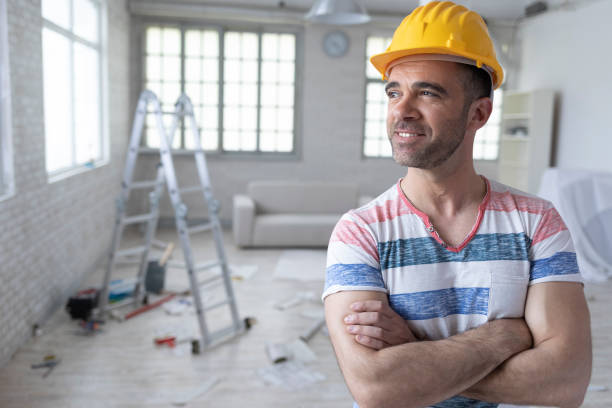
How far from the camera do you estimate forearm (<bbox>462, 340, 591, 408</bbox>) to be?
4.04 ft

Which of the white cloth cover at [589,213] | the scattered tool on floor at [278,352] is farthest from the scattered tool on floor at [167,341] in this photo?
the white cloth cover at [589,213]

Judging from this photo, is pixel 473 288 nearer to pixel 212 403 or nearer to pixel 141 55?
pixel 212 403

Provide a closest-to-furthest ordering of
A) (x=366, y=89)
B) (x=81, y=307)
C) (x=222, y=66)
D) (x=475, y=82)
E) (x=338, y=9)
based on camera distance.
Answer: (x=475, y=82) → (x=81, y=307) → (x=338, y=9) → (x=222, y=66) → (x=366, y=89)

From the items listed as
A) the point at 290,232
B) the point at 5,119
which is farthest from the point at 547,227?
the point at 290,232

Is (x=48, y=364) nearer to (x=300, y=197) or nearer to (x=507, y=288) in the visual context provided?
(x=507, y=288)

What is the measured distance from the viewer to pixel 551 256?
1267 millimetres

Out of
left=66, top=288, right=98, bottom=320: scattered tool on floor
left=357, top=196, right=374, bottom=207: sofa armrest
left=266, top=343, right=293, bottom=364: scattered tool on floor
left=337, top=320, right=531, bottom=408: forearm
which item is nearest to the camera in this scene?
left=337, top=320, right=531, bottom=408: forearm

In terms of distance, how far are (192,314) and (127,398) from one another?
54.7 inches

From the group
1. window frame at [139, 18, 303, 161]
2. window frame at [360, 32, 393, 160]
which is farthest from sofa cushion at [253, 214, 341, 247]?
window frame at [360, 32, 393, 160]

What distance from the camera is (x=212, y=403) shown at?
3.00 metres

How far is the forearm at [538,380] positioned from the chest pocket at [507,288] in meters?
0.11

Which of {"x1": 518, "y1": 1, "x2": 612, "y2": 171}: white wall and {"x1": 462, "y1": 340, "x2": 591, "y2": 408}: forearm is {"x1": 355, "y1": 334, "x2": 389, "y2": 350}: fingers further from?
{"x1": 518, "y1": 1, "x2": 612, "y2": 171}: white wall

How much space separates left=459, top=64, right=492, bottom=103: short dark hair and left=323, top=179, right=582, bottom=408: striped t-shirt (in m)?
0.26

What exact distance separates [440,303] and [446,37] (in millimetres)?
610
